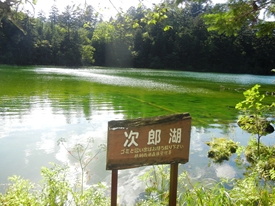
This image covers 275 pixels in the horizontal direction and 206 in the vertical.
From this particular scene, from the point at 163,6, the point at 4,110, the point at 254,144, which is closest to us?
the point at 163,6

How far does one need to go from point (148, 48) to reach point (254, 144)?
5321 centimetres

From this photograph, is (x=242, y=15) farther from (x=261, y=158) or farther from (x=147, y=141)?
(x=147, y=141)

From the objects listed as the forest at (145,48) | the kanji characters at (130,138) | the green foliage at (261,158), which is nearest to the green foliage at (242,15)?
the green foliage at (261,158)

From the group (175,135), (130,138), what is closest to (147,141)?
(130,138)

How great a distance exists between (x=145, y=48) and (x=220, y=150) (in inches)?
2068

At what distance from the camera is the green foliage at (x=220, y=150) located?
535 centimetres

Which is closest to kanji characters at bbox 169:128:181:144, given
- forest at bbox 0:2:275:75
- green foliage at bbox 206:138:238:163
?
green foliage at bbox 206:138:238:163

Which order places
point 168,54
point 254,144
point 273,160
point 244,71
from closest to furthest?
point 273,160, point 254,144, point 244,71, point 168,54

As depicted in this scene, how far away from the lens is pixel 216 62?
54000 millimetres

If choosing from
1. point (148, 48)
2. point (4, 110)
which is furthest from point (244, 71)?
point (4, 110)

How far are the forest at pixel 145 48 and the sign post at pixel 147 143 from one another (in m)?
43.6

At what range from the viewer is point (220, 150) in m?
5.55

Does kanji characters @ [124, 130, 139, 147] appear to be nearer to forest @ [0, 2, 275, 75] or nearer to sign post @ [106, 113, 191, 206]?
sign post @ [106, 113, 191, 206]

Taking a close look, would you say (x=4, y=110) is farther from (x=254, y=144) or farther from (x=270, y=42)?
(x=270, y=42)
